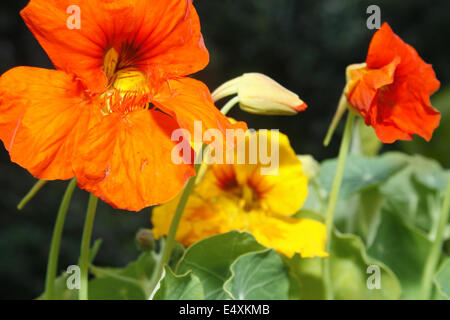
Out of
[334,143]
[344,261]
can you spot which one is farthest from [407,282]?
[334,143]

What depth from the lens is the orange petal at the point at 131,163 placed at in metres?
0.32

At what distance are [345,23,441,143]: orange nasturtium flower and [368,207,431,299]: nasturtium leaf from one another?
0.18 meters

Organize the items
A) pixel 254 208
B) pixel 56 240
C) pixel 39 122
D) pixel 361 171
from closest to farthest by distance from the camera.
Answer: pixel 39 122 < pixel 56 240 < pixel 254 208 < pixel 361 171

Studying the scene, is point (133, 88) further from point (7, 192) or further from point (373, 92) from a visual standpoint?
point (7, 192)

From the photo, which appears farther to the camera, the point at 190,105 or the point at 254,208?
the point at 254,208

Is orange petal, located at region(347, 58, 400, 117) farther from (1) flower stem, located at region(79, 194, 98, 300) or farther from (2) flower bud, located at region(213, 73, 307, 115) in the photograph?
(1) flower stem, located at region(79, 194, 98, 300)

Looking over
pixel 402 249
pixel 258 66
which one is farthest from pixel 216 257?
pixel 258 66

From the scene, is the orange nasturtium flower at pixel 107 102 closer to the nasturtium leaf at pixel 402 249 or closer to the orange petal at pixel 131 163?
the orange petal at pixel 131 163

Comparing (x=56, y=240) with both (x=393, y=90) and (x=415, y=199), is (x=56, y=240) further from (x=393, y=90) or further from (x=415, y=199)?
(x=415, y=199)

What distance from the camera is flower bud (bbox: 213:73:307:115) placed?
14.8 inches

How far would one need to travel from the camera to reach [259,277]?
0.43 m

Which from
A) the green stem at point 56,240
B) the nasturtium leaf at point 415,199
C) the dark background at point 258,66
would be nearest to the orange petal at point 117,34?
the green stem at point 56,240

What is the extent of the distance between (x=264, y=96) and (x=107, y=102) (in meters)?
0.11

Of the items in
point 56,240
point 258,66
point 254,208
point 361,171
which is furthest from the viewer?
point 258,66
